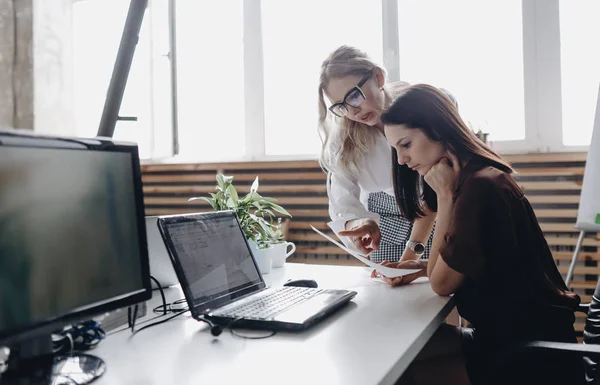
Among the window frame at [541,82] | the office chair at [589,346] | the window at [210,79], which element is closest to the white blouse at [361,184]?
the office chair at [589,346]

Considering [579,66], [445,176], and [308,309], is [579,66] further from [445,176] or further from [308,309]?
[308,309]

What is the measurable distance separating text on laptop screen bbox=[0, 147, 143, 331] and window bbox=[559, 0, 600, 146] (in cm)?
261

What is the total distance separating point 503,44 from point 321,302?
2.36 meters

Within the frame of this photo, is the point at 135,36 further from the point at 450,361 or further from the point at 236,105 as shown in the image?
the point at 236,105

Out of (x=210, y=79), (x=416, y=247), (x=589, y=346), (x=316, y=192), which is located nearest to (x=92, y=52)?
(x=210, y=79)

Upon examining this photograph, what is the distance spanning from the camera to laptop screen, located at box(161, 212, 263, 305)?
3.42 feet

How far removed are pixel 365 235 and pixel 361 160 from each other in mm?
358

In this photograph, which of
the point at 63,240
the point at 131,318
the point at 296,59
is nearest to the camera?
the point at 63,240

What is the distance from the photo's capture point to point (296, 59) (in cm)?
344

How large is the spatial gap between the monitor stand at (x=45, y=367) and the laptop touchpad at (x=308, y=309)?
0.33 m

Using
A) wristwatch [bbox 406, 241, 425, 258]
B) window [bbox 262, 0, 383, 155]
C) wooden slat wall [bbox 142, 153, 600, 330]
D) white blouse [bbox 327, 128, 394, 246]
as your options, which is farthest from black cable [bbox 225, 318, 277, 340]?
window [bbox 262, 0, 383, 155]

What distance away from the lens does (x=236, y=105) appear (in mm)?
3605

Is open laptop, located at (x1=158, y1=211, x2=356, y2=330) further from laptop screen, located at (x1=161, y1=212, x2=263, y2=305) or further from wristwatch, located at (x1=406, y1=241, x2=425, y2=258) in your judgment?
wristwatch, located at (x1=406, y1=241, x2=425, y2=258)

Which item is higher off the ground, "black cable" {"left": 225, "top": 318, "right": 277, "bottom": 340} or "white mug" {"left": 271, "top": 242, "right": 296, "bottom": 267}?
"white mug" {"left": 271, "top": 242, "right": 296, "bottom": 267}
